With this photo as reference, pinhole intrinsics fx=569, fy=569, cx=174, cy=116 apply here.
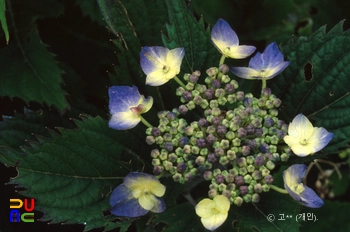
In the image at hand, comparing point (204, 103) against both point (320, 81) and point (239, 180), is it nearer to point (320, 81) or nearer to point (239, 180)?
point (239, 180)

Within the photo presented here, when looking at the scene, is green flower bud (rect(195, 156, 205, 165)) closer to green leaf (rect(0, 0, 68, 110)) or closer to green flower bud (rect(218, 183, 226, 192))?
green flower bud (rect(218, 183, 226, 192))

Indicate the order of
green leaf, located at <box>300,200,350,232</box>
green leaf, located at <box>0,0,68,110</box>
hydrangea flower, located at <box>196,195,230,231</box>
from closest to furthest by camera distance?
hydrangea flower, located at <box>196,195,230,231</box> < green leaf, located at <box>0,0,68,110</box> < green leaf, located at <box>300,200,350,232</box>

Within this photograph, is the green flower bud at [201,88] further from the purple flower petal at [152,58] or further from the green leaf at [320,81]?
the green leaf at [320,81]

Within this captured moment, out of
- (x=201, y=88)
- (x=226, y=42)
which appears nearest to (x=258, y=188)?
(x=201, y=88)

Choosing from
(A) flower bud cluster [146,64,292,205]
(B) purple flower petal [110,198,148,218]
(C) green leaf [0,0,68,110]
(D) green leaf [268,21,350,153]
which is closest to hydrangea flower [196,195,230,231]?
(A) flower bud cluster [146,64,292,205]

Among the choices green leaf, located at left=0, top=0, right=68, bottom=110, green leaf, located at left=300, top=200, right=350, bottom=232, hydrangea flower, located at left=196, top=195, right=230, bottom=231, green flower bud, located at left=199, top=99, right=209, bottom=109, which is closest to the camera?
hydrangea flower, located at left=196, top=195, right=230, bottom=231

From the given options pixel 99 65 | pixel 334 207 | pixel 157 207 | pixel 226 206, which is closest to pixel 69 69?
pixel 99 65
